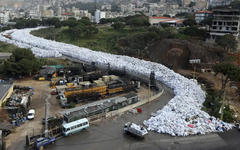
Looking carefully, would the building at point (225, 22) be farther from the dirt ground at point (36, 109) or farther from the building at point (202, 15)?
the dirt ground at point (36, 109)

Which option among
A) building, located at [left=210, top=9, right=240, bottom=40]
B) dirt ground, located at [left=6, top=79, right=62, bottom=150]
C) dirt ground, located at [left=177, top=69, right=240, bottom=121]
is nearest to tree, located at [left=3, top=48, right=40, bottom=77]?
dirt ground, located at [left=6, top=79, right=62, bottom=150]

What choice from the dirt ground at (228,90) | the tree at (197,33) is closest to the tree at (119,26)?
the tree at (197,33)

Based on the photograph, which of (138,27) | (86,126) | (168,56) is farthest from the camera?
(138,27)

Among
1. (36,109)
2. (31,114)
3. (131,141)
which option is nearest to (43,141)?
(31,114)

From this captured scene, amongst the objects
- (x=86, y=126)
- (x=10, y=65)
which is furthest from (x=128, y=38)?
(x=86, y=126)

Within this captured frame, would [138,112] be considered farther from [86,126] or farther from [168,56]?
[168,56]

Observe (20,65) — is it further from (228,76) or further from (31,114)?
(228,76)
